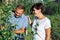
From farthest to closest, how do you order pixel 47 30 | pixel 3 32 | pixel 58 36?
pixel 58 36 → pixel 47 30 → pixel 3 32

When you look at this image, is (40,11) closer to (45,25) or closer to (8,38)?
(45,25)

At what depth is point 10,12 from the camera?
14.9 ft

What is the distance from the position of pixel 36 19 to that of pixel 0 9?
3.40 ft

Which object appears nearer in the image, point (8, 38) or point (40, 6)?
point (8, 38)

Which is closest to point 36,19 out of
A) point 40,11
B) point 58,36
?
point 40,11

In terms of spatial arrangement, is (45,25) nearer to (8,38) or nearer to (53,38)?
(8,38)

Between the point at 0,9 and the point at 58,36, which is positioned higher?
the point at 0,9

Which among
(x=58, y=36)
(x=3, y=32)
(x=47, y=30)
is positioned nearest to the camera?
(x=3, y=32)

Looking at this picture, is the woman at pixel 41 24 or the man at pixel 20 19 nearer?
the woman at pixel 41 24

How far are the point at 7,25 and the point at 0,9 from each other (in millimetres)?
273

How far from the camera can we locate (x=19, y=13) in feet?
18.2

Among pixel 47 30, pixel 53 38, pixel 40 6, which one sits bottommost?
pixel 53 38

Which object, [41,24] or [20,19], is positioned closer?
[41,24]

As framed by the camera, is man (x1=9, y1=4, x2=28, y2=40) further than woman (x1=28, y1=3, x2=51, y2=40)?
Yes
